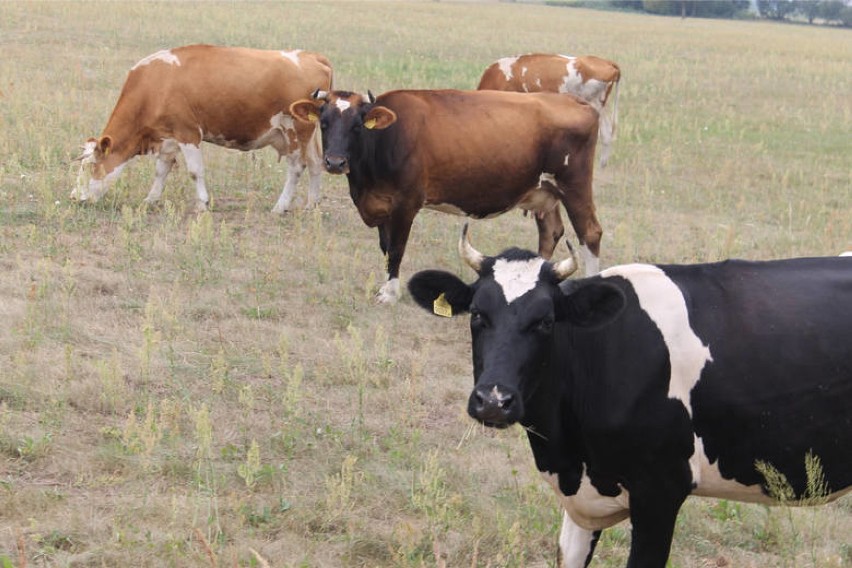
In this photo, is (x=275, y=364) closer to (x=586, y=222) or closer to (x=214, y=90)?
(x=586, y=222)

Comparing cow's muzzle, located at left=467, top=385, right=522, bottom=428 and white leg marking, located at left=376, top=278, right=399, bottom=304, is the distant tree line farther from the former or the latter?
cow's muzzle, located at left=467, top=385, right=522, bottom=428

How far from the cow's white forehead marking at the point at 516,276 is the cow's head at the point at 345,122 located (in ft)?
16.1

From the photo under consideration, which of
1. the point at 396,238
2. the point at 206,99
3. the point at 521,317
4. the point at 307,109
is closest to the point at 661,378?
the point at 521,317

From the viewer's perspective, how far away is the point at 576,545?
5078mm

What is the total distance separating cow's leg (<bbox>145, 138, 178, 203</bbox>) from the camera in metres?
11.9

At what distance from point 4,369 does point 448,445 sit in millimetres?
2922

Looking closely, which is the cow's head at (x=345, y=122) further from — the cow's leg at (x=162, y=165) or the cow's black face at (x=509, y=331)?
the cow's black face at (x=509, y=331)

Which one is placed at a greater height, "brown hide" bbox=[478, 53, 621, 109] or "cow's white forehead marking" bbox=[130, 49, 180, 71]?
"cow's white forehead marking" bbox=[130, 49, 180, 71]

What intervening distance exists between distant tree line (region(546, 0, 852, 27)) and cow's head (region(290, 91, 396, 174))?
7983 cm

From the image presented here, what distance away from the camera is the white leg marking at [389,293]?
9445mm

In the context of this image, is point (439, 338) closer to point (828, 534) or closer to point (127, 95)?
point (828, 534)

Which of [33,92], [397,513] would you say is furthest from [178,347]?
[33,92]

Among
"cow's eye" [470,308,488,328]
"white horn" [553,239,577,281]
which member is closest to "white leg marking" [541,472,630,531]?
"cow's eye" [470,308,488,328]

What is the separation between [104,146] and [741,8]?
352 feet
